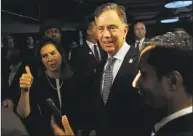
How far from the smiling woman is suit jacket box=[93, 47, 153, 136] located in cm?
32

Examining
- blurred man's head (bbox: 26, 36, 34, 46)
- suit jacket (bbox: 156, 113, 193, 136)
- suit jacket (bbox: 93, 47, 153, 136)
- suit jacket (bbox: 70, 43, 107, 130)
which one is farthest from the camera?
blurred man's head (bbox: 26, 36, 34, 46)

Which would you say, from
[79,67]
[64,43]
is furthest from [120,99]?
[64,43]

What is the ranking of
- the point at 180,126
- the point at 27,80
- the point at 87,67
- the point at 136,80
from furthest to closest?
1. the point at 27,80
2. the point at 87,67
3. the point at 136,80
4. the point at 180,126

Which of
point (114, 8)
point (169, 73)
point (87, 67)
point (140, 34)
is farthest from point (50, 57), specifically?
point (169, 73)

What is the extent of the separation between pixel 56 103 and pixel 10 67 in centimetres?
52

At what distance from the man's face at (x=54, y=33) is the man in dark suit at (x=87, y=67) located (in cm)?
17

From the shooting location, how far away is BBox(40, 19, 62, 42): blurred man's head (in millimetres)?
2516

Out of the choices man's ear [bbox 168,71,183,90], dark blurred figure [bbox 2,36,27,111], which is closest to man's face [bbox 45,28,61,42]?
dark blurred figure [bbox 2,36,27,111]

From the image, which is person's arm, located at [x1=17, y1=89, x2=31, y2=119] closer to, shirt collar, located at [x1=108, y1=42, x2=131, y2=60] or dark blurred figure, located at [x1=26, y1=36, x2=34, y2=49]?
dark blurred figure, located at [x1=26, y1=36, x2=34, y2=49]

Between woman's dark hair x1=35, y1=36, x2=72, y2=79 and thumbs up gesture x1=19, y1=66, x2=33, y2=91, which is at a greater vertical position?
woman's dark hair x1=35, y1=36, x2=72, y2=79

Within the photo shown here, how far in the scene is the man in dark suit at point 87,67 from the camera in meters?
2.45

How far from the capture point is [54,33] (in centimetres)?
253

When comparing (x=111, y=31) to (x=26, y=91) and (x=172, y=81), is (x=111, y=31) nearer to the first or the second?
(x=172, y=81)

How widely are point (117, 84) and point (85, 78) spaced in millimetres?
267
